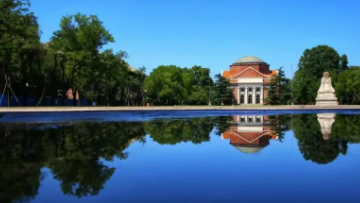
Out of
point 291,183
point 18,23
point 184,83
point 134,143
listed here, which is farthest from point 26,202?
point 184,83

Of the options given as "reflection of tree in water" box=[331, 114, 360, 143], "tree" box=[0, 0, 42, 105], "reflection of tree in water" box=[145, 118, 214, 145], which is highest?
"tree" box=[0, 0, 42, 105]

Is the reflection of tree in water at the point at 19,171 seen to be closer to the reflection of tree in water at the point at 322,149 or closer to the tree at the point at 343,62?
the reflection of tree in water at the point at 322,149

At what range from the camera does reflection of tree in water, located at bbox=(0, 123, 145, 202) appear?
4984 mm

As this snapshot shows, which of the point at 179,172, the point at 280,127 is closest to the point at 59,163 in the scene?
the point at 179,172

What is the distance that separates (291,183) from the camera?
5211 millimetres

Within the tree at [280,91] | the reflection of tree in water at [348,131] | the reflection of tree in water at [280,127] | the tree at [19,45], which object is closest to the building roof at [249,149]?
the reflection of tree in water at [280,127]

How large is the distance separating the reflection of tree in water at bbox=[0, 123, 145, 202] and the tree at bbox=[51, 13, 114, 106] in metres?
34.4

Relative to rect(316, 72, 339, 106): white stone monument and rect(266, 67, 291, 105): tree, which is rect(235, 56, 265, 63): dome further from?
rect(316, 72, 339, 106): white stone monument

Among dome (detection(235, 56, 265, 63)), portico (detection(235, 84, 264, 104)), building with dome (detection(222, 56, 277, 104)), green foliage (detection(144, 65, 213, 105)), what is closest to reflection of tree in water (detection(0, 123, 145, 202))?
green foliage (detection(144, 65, 213, 105))

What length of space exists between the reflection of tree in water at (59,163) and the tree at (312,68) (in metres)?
70.8

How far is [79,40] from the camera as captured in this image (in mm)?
43344

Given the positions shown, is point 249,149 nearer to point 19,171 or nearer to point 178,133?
point 178,133

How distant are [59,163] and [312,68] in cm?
7763

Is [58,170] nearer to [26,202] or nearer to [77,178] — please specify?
[77,178]
